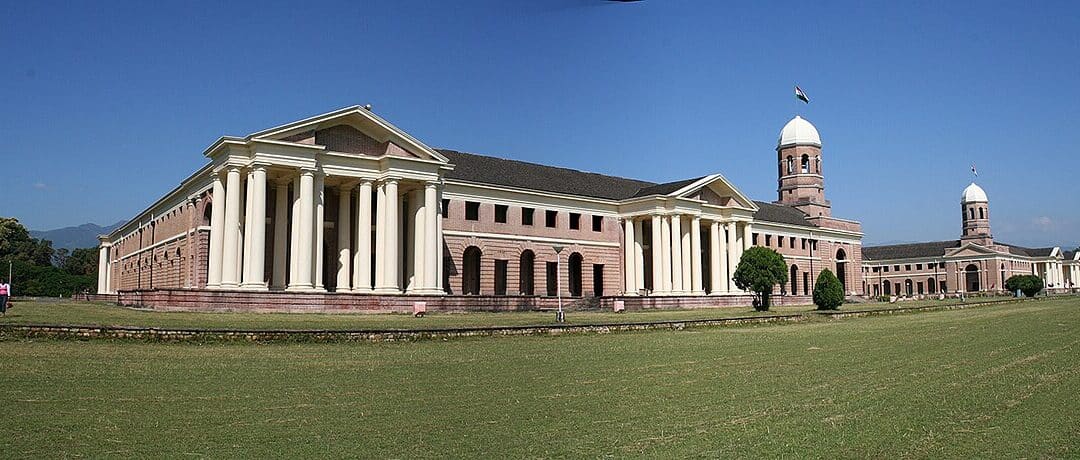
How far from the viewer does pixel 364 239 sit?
47062 millimetres

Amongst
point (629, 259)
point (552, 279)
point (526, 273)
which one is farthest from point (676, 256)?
point (526, 273)

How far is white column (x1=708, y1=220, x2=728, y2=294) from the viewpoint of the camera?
68.5 metres

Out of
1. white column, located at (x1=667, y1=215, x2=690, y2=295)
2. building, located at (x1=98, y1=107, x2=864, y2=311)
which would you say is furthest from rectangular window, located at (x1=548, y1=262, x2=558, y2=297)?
white column, located at (x1=667, y1=215, x2=690, y2=295)

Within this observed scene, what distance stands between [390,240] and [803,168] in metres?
55.9

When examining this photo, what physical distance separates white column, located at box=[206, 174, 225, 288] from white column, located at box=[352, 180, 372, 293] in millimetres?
7134

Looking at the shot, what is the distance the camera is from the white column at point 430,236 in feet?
158

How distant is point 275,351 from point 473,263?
39.0 meters

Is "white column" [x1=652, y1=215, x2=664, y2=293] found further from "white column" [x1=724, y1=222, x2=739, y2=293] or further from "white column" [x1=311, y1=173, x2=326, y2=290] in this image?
"white column" [x1=311, y1=173, x2=326, y2=290]

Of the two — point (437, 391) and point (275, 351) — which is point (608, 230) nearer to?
point (275, 351)

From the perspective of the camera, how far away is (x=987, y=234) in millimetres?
125750

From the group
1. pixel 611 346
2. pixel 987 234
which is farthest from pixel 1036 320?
pixel 987 234

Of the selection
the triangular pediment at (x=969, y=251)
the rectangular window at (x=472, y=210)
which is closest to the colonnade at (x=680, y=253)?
the rectangular window at (x=472, y=210)

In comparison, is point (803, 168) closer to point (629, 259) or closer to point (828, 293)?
point (629, 259)

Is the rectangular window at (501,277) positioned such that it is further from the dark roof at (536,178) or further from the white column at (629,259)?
the white column at (629,259)
